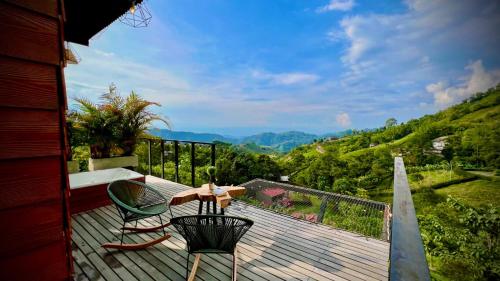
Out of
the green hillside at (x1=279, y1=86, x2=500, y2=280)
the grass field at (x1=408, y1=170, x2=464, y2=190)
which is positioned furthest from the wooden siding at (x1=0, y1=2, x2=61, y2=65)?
the grass field at (x1=408, y1=170, x2=464, y2=190)

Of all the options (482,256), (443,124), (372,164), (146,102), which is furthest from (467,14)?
(146,102)

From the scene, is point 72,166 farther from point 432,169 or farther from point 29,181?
point 432,169

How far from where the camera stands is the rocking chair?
2.53 meters

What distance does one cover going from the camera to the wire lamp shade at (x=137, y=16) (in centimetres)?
321

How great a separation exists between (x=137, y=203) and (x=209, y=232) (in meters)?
1.55

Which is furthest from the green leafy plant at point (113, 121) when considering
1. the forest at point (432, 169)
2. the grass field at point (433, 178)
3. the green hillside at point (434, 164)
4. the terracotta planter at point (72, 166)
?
the grass field at point (433, 178)

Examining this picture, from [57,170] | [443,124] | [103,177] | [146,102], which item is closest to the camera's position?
[57,170]

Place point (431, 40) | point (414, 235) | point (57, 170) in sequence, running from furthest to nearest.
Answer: point (431, 40) → point (57, 170) → point (414, 235)

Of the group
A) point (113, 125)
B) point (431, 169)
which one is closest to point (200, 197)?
point (113, 125)

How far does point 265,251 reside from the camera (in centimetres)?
265

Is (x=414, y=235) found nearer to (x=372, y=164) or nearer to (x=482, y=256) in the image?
(x=482, y=256)

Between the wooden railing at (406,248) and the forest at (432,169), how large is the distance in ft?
28.6

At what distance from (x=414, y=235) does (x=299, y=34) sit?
5582cm

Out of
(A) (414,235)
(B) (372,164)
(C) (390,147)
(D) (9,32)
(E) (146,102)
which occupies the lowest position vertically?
(B) (372,164)
